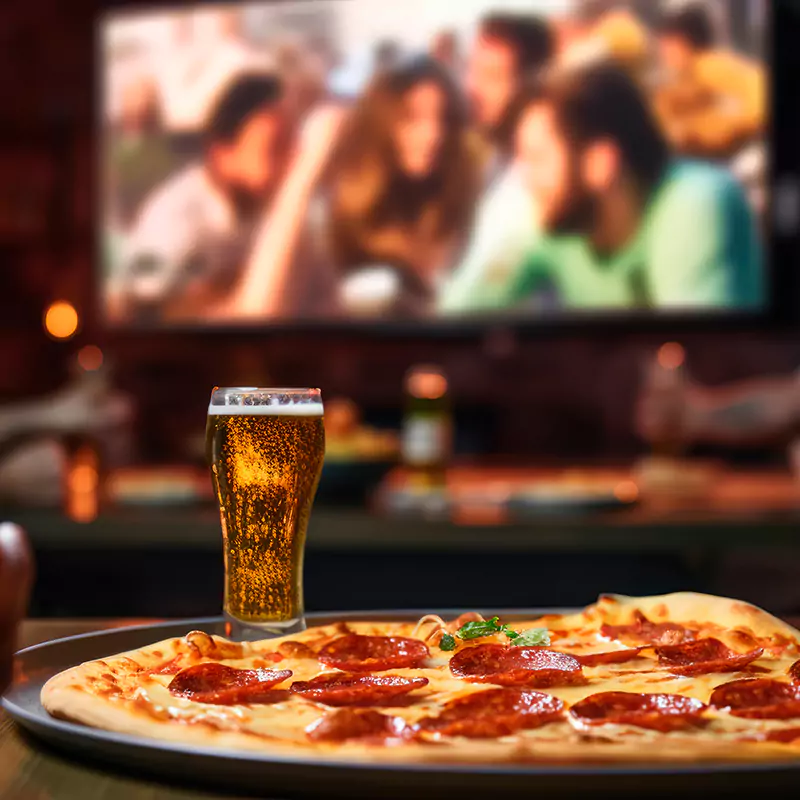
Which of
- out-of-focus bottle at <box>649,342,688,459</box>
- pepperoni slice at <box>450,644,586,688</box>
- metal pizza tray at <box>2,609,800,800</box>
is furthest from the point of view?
out-of-focus bottle at <box>649,342,688,459</box>

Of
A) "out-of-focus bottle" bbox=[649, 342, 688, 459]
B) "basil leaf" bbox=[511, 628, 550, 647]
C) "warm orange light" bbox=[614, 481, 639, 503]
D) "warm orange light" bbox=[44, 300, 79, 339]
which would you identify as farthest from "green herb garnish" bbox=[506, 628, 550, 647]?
"warm orange light" bbox=[44, 300, 79, 339]

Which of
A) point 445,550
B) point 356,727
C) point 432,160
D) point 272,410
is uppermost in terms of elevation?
point 432,160

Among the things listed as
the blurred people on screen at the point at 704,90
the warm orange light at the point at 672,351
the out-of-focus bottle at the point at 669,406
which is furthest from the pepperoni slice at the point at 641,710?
the blurred people on screen at the point at 704,90

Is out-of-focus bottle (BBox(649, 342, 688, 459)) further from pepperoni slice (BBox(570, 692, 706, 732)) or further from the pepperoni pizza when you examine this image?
pepperoni slice (BBox(570, 692, 706, 732))

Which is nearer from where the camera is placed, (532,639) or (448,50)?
(532,639)

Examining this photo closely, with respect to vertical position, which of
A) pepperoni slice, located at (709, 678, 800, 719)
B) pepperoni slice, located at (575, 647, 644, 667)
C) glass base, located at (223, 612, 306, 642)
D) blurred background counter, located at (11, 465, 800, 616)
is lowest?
blurred background counter, located at (11, 465, 800, 616)

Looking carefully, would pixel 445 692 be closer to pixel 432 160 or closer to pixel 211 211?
pixel 432 160

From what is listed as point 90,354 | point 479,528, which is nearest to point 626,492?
point 479,528
